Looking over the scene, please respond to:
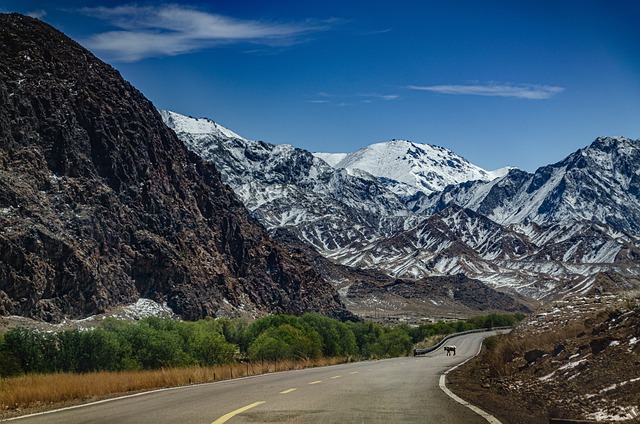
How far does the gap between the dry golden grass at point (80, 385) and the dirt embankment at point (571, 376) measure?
910 cm

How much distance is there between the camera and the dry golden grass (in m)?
16.6

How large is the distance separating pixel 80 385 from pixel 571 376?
1318 centimetres

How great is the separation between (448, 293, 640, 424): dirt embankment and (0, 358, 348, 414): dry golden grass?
910 centimetres

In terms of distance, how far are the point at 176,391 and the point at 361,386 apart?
542 centimetres

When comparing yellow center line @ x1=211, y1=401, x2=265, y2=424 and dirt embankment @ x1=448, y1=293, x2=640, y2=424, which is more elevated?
yellow center line @ x1=211, y1=401, x2=265, y2=424

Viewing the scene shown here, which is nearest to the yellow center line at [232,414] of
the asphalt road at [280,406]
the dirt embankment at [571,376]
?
the asphalt road at [280,406]

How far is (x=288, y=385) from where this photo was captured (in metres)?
21.0

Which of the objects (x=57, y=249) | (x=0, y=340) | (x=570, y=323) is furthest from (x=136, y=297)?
(x=570, y=323)

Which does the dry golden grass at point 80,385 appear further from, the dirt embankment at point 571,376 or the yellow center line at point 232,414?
the dirt embankment at point 571,376

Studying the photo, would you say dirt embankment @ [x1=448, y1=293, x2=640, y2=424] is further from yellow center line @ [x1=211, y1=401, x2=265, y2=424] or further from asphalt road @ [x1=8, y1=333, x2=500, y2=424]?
yellow center line @ [x1=211, y1=401, x2=265, y2=424]

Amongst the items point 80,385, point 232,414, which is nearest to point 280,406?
point 232,414

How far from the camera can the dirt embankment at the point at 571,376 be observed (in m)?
13.8

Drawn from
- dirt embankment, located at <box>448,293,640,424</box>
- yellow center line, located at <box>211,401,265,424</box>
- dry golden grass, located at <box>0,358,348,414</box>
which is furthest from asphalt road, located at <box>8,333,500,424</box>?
dry golden grass, located at <box>0,358,348,414</box>

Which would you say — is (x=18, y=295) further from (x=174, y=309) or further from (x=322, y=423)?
(x=322, y=423)
